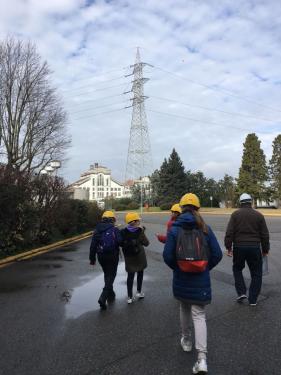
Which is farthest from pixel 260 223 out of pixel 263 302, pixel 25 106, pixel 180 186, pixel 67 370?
pixel 180 186

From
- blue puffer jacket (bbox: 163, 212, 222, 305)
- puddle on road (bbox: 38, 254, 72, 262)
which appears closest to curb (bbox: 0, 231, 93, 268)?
puddle on road (bbox: 38, 254, 72, 262)

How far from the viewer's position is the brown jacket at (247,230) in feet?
23.2

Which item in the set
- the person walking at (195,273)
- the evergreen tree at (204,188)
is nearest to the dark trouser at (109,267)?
the person walking at (195,273)

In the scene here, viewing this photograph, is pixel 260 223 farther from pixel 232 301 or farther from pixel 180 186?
pixel 180 186

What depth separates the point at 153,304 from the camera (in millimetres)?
7320

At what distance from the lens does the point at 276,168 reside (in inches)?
2557

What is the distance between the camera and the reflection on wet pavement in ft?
23.2

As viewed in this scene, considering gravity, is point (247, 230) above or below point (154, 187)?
below

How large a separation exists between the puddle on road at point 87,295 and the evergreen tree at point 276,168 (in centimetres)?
5791

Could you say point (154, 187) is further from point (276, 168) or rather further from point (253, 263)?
point (253, 263)

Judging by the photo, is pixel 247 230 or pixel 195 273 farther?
pixel 247 230

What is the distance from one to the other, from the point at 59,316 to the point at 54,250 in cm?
964

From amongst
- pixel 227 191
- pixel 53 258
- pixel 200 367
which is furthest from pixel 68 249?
pixel 227 191

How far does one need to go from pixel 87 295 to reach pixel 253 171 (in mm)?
60257
